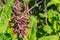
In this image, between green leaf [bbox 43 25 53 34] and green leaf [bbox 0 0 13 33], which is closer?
green leaf [bbox 0 0 13 33]

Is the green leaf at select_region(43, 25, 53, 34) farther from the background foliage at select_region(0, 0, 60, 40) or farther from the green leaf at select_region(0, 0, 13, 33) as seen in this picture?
the green leaf at select_region(0, 0, 13, 33)

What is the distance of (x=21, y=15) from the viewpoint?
239 cm

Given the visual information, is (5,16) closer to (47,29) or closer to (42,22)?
(47,29)

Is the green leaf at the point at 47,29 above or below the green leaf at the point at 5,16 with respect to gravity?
below

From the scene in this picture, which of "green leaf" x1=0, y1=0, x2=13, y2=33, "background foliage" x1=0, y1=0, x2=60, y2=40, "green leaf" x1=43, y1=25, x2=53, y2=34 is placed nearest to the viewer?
"green leaf" x1=0, y1=0, x2=13, y2=33

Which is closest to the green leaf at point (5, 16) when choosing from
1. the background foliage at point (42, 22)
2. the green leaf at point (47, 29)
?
the background foliage at point (42, 22)

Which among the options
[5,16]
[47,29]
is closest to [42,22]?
[47,29]

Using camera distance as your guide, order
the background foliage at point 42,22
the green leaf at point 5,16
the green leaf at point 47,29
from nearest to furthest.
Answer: the green leaf at point 5,16
the background foliage at point 42,22
the green leaf at point 47,29

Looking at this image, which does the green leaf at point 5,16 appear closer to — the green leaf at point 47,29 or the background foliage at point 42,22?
the background foliage at point 42,22

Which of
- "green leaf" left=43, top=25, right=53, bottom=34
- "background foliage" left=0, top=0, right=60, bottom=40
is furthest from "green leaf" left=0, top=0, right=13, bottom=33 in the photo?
"green leaf" left=43, top=25, right=53, bottom=34

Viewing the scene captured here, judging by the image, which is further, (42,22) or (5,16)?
(42,22)

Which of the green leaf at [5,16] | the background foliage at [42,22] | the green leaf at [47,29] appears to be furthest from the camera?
the green leaf at [47,29]

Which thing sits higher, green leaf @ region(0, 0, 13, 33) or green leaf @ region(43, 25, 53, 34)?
green leaf @ region(0, 0, 13, 33)

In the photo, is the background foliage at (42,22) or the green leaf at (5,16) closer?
the green leaf at (5,16)
